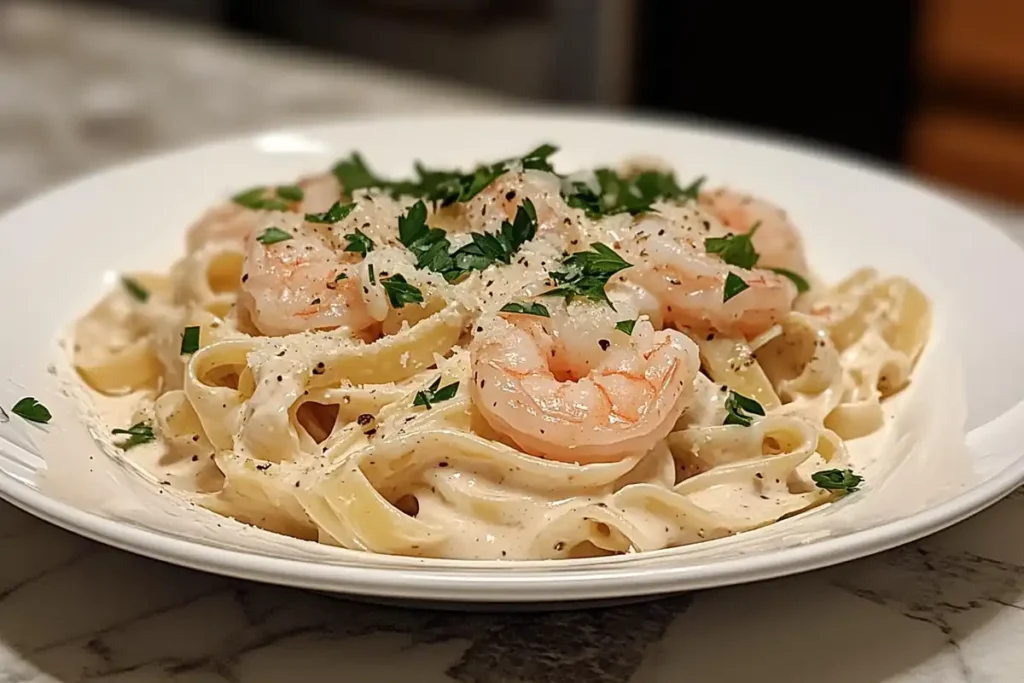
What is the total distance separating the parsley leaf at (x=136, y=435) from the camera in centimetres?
171

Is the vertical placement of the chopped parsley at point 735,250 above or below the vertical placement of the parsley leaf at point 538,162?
below

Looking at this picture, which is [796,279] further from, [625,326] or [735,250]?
[625,326]

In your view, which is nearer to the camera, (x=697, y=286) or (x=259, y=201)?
(x=697, y=286)

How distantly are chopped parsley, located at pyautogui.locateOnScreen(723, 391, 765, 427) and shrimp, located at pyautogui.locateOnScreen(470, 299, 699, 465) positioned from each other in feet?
0.35

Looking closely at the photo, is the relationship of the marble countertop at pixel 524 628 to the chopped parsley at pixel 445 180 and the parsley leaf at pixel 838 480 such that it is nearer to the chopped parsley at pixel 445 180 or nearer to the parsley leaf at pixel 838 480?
the parsley leaf at pixel 838 480

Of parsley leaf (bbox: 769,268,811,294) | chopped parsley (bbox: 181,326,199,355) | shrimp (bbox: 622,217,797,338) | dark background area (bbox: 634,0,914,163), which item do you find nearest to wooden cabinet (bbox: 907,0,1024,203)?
dark background area (bbox: 634,0,914,163)

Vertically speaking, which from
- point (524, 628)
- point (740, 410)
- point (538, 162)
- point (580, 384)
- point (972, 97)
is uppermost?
point (538, 162)

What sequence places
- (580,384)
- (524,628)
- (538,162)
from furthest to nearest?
(538,162) → (580,384) → (524,628)

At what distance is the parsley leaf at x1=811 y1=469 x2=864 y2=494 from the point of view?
5.10ft

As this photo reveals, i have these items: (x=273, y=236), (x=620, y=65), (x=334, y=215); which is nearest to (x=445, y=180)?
(x=334, y=215)

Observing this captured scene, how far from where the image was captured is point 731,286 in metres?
1.77

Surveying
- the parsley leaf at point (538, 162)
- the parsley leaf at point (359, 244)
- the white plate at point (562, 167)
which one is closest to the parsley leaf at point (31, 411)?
the white plate at point (562, 167)

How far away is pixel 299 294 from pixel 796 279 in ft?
2.86

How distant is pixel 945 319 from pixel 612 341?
0.75 metres
